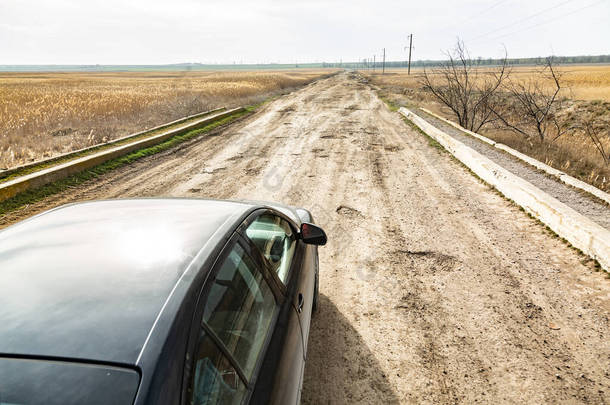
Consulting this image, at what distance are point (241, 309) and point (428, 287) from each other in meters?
3.05

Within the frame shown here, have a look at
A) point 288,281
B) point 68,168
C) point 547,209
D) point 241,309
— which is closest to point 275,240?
point 288,281

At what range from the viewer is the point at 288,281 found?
2.58m

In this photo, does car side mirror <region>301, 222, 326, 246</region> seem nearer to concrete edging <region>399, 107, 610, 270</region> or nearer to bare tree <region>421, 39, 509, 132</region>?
concrete edging <region>399, 107, 610, 270</region>

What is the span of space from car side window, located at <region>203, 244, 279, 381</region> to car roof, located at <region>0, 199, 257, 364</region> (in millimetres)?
155

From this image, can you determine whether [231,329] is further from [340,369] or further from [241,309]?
[340,369]

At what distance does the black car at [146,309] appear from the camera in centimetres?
114

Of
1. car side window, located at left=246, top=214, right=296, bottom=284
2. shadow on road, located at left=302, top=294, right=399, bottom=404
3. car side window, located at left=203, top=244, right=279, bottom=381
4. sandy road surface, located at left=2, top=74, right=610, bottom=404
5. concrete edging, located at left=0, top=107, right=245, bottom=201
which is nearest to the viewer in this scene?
car side window, located at left=203, top=244, right=279, bottom=381

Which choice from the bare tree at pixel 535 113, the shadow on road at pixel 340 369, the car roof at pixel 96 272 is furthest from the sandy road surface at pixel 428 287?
the bare tree at pixel 535 113

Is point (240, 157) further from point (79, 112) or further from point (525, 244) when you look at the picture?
point (79, 112)

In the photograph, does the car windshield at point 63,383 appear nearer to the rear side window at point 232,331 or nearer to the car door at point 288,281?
the rear side window at point 232,331

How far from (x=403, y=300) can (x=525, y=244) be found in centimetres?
240

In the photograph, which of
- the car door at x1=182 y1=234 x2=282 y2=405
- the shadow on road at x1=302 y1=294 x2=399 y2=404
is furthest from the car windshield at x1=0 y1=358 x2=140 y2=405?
the shadow on road at x1=302 y1=294 x2=399 y2=404

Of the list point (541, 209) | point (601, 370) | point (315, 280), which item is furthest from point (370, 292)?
point (541, 209)

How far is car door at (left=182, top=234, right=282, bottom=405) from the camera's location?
1.39 m
